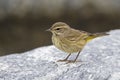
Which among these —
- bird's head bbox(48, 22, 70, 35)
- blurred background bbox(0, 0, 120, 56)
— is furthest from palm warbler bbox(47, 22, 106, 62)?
blurred background bbox(0, 0, 120, 56)

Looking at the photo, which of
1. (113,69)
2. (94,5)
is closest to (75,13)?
(94,5)

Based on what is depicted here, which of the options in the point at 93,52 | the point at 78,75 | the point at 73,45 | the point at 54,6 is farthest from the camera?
the point at 54,6

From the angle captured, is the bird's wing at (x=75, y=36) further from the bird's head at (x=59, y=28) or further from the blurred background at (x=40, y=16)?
the blurred background at (x=40, y=16)

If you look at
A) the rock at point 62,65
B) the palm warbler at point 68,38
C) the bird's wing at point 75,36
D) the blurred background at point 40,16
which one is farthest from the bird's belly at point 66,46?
the blurred background at point 40,16

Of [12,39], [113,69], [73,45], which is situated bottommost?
[113,69]

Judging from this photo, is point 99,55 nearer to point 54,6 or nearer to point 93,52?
point 93,52

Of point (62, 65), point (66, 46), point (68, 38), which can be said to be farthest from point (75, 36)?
point (62, 65)

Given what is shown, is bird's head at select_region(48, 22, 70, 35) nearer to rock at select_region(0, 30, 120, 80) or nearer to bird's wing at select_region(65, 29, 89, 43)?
bird's wing at select_region(65, 29, 89, 43)
